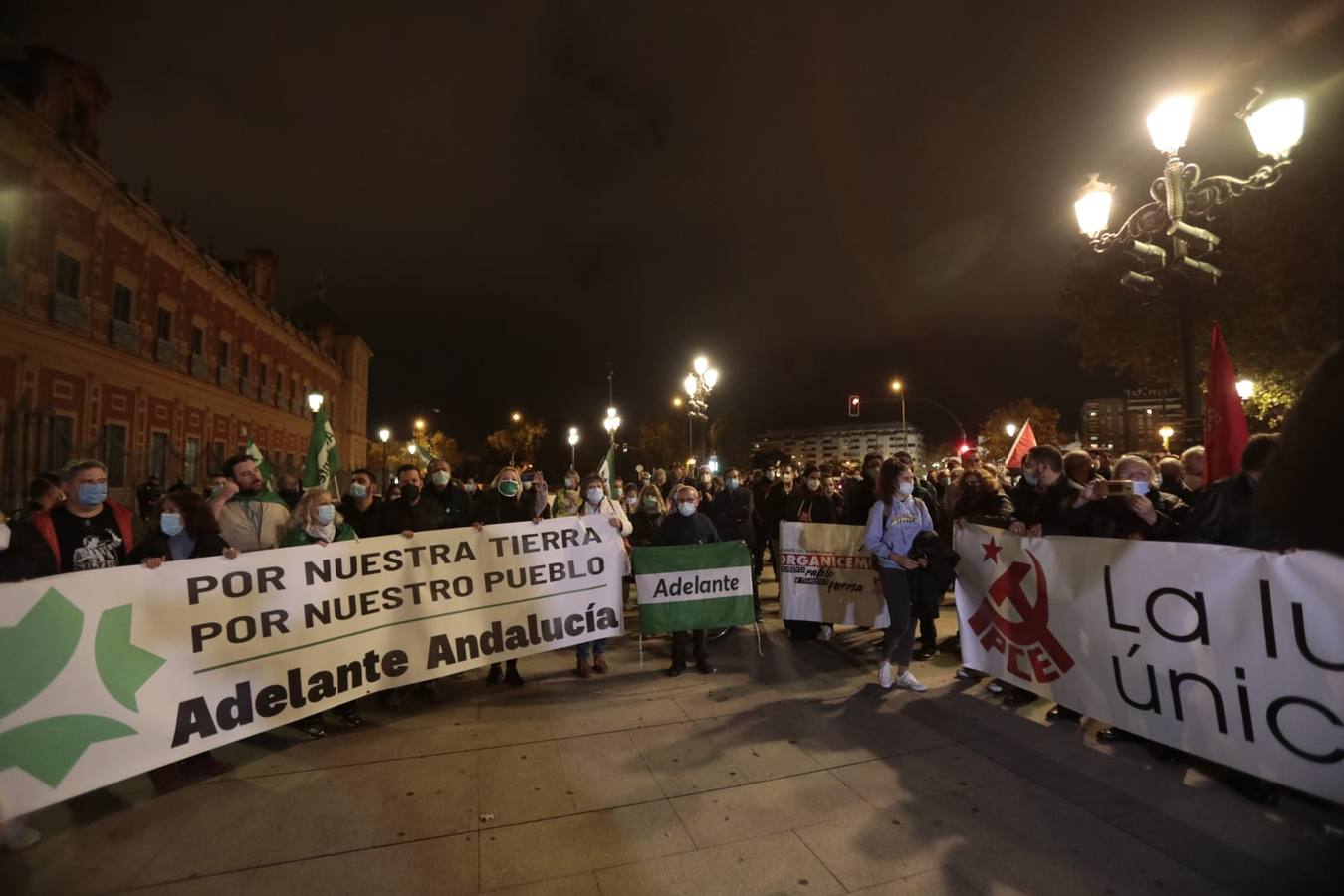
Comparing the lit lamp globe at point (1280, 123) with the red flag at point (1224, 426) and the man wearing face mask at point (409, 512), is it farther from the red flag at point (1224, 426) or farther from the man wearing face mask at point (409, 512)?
the man wearing face mask at point (409, 512)

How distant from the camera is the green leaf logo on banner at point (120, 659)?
377cm

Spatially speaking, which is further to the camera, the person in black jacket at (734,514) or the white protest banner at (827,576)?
the person in black jacket at (734,514)

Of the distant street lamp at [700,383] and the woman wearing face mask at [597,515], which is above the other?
the distant street lamp at [700,383]

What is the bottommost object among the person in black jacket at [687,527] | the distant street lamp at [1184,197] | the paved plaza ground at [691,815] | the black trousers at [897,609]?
the paved plaza ground at [691,815]

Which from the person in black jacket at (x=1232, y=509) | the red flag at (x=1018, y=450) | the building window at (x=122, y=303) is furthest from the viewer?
the building window at (x=122, y=303)

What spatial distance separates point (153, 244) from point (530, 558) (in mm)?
25708

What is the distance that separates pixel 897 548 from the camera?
5707 millimetres

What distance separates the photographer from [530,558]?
606 centimetres

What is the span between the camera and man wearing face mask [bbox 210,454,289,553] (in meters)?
5.13

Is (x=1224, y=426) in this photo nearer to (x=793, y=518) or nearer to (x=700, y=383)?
(x=793, y=518)

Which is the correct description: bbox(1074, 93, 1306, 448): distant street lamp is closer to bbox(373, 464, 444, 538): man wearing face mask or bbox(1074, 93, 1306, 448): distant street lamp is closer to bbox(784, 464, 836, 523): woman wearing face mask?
bbox(784, 464, 836, 523): woman wearing face mask

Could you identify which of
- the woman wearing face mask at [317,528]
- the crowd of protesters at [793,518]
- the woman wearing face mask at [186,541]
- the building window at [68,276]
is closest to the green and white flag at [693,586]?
the crowd of protesters at [793,518]

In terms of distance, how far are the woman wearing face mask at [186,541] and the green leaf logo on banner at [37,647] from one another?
0.59 m

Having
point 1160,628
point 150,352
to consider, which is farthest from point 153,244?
point 1160,628
